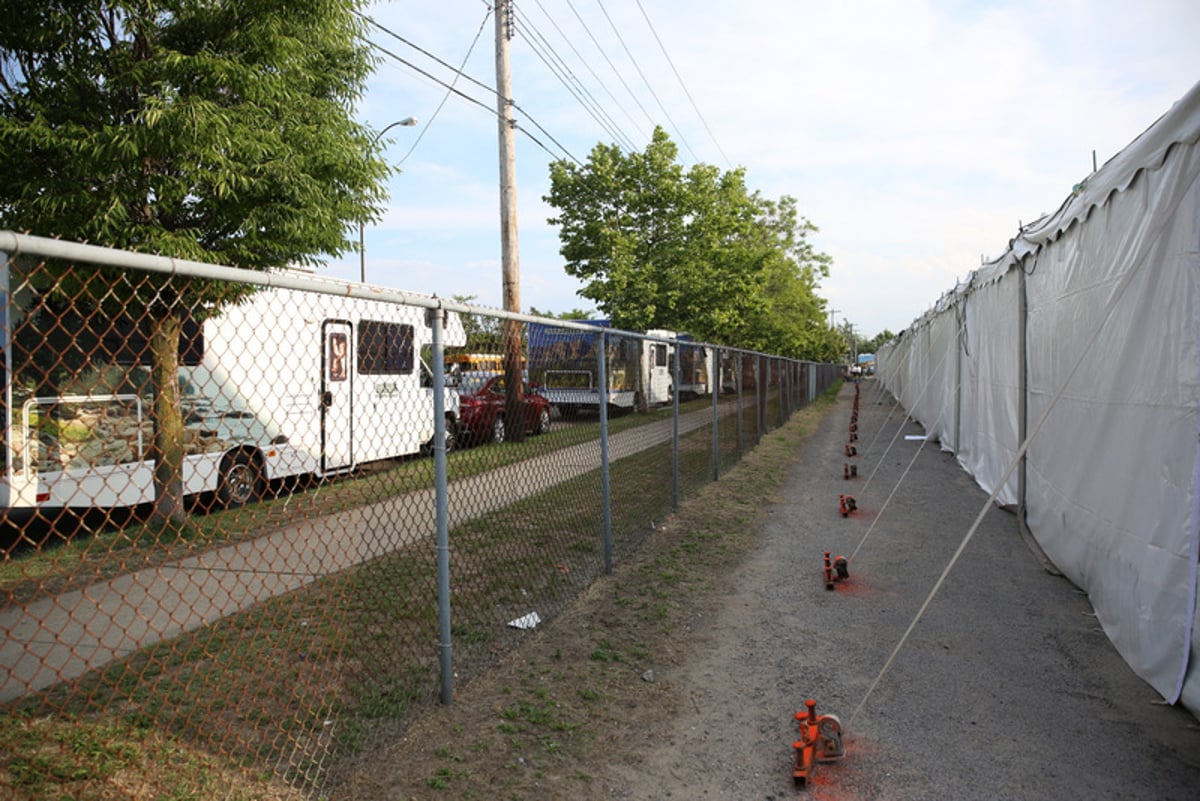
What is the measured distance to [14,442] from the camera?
5906 mm

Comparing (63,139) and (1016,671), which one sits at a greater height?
(63,139)

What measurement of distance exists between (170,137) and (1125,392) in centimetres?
671

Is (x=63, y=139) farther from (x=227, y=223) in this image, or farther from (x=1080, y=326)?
(x=1080, y=326)

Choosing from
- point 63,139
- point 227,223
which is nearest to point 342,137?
point 227,223

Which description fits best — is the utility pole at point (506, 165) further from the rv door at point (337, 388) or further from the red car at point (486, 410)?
the red car at point (486, 410)

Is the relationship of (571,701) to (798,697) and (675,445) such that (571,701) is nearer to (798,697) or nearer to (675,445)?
(798,697)

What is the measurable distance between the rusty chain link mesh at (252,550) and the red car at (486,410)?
0.07ft

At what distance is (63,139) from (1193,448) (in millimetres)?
7297

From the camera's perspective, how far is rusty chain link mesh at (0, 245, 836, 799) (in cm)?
287

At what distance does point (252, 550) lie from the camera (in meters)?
5.86

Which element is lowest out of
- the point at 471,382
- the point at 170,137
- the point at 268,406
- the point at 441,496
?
the point at 441,496

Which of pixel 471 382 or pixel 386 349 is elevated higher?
pixel 386 349

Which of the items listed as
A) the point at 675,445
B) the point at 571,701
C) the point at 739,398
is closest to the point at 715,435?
the point at 739,398

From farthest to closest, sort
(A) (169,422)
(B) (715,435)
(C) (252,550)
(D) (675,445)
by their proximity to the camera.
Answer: (B) (715,435) < (D) (675,445) < (C) (252,550) < (A) (169,422)
